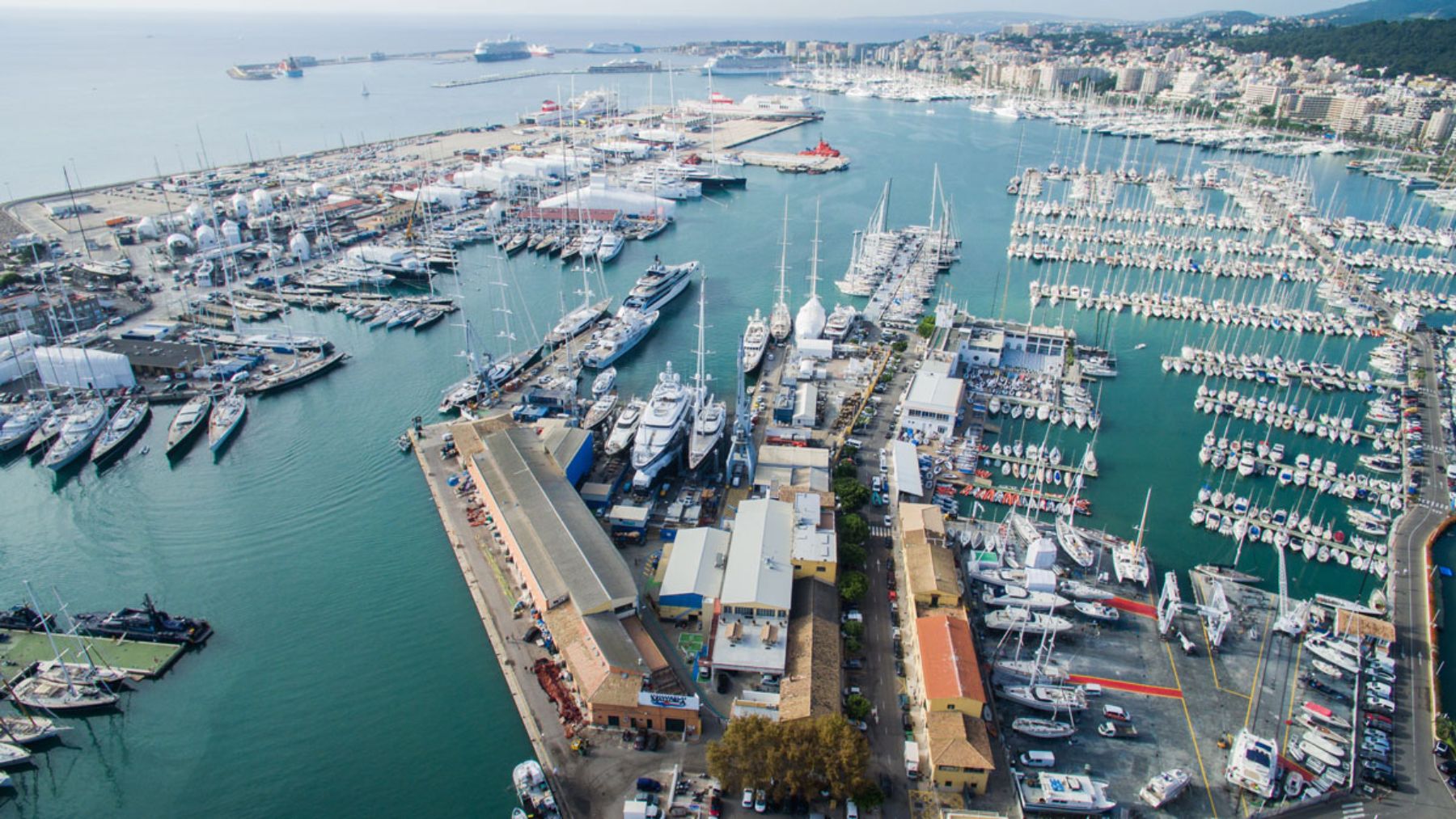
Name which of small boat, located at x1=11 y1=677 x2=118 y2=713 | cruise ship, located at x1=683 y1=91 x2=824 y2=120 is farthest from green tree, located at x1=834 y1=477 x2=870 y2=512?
cruise ship, located at x1=683 y1=91 x2=824 y2=120

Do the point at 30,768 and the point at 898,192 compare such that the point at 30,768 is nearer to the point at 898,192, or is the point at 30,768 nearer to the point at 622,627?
the point at 622,627

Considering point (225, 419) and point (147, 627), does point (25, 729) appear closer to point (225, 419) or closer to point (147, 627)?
point (147, 627)

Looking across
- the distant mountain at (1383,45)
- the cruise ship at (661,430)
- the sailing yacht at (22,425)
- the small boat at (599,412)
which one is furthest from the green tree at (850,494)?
the distant mountain at (1383,45)

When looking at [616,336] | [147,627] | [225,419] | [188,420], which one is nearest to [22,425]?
[188,420]

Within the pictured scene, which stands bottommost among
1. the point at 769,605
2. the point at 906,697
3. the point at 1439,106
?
the point at 906,697

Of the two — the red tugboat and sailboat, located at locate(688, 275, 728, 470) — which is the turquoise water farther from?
the red tugboat

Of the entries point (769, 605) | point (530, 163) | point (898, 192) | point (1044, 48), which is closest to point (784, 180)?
point (898, 192)
